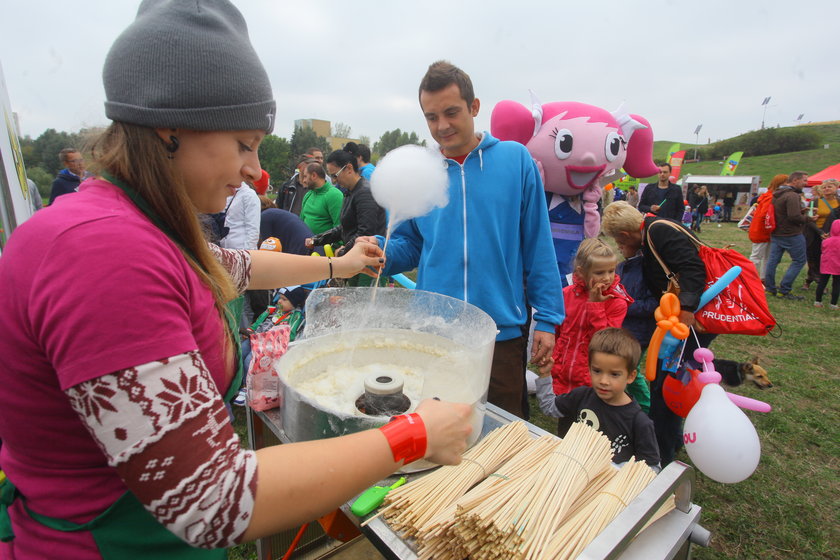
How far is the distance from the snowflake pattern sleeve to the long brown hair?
0.26 m

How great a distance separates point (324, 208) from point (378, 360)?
171 inches

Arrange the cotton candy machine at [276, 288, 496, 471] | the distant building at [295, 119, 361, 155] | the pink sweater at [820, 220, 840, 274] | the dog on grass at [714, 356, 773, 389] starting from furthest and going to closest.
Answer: the distant building at [295, 119, 361, 155] < the pink sweater at [820, 220, 840, 274] < the dog on grass at [714, 356, 773, 389] < the cotton candy machine at [276, 288, 496, 471]

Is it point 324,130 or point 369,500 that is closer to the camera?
point 369,500

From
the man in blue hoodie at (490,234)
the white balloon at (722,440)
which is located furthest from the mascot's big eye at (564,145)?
the white balloon at (722,440)

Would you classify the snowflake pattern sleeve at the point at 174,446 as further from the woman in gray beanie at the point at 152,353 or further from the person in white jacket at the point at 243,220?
the person in white jacket at the point at 243,220

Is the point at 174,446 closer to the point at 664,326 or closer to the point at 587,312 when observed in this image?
the point at 664,326

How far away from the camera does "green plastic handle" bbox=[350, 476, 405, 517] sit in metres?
1.06

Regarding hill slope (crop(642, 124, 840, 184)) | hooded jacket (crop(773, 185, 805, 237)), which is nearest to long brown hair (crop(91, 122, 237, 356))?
hooded jacket (crop(773, 185, 805, 237))

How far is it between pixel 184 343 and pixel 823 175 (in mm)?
20042

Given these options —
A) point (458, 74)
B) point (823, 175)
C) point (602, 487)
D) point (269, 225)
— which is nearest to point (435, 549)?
point (602, 487)

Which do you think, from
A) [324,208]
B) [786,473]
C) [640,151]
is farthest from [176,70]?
[324,208]

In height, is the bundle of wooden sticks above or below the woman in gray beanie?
below

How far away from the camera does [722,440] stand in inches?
73.4

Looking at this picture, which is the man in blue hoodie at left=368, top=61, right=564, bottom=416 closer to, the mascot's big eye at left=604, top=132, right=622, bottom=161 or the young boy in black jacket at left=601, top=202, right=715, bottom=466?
the young boy in black jacket at left=601, top=202, right=715, bottom=466
